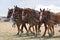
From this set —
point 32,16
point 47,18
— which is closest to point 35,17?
point 32,16

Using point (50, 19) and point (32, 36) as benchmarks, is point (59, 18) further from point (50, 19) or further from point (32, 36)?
point (32, 36)

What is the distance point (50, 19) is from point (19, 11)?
182 cm

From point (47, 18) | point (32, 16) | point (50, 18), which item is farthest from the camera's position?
point (32, 16)

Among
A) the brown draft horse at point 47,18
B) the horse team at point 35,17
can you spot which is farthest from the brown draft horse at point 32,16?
the brown draft horse at point 47,18

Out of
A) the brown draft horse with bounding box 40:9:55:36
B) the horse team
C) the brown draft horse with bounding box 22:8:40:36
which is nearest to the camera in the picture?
the brown draft horse with bounding box 40:9:55:36

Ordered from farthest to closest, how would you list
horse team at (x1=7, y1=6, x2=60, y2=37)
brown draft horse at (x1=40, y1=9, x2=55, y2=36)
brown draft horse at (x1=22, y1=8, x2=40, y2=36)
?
1. brown draft horse at (x1=22, y1=8, x2=40, y2=36)
2. horse team at (x1=7, y1=6, x2=60, y2=37)
3. brown draft horse at (x1=40, y1=9, x2=55, y2=36)

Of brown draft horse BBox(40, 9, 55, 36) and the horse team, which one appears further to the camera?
the horse team

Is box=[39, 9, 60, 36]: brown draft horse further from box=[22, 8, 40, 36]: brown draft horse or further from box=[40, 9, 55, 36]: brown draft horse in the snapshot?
box=[22, 8, 40, 36]: brown draft horse

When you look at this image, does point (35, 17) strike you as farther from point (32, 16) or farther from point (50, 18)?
point (50, 18)

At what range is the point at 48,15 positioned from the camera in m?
16.0

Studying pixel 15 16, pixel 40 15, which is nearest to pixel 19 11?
pixel 15 16

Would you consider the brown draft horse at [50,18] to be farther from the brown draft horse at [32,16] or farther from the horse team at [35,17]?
the brown draft horse at [32,16]

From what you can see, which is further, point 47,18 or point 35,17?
point 35,17

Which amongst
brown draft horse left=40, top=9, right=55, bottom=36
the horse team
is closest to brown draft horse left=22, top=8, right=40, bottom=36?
the horse team
